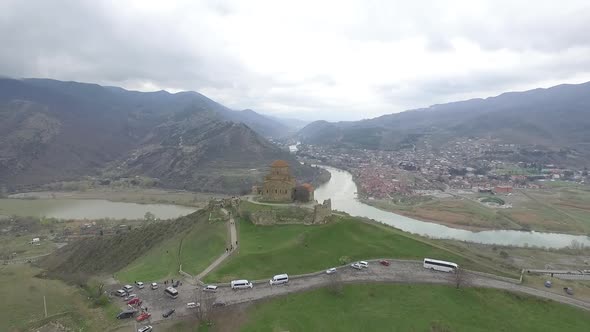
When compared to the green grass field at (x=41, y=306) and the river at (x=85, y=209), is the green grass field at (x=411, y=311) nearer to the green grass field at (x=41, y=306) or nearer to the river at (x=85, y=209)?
the green grass field at (x=41, y=306)

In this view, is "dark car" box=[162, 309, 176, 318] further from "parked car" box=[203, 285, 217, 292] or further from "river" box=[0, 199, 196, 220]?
"river" box=[0, 199, 196, 220]

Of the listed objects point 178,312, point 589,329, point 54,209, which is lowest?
point 54,209

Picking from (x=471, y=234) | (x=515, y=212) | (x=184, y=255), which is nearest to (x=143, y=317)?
(x=184, y=255)

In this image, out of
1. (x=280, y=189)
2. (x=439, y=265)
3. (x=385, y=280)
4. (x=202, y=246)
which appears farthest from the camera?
(x=280, y=189)

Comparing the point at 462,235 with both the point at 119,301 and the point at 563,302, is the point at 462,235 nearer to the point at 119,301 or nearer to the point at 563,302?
the point at 563,302

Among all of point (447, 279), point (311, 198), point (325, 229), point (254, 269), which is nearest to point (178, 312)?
point (254, 269)

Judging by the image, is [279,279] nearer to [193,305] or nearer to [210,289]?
[210,289]
